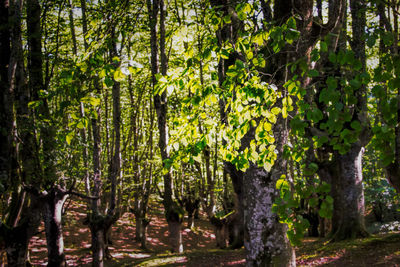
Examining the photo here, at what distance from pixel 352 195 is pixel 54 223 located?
9789mm

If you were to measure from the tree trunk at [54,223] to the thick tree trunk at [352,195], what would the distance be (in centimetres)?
936

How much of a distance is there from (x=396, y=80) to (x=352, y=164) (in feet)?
33.4

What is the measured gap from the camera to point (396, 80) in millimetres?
1919

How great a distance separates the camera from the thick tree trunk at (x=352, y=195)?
11031mm

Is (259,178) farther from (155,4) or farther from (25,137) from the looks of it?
(155,4)

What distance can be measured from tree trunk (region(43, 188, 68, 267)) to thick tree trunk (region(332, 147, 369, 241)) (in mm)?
9356

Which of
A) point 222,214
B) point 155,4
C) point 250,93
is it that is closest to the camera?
point 250,93

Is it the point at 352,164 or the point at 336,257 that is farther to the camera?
the point at 352,164

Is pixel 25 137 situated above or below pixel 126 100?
below

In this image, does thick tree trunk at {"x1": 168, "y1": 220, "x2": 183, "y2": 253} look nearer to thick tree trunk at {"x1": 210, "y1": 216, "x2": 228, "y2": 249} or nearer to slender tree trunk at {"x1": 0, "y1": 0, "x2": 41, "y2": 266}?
thick tree trunk at {"x1": 210, "y1": 216, "x2": 228, "y2": 249}

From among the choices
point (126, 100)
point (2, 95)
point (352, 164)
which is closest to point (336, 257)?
point (352, 164)

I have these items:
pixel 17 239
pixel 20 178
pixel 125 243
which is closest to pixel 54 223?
pixel 17 239

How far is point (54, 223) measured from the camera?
27.5 ft

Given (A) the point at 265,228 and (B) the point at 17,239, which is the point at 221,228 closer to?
(B) the point at 17,239
